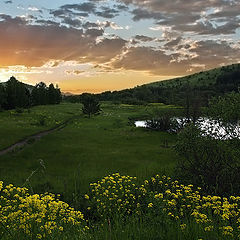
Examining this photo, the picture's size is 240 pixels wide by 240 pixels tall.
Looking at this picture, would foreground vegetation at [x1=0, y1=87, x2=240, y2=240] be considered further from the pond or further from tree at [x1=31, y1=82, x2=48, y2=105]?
tree at [x1=31, y1=82, x2=48, y2=105]

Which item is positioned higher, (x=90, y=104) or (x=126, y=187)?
(x=90, y=104)

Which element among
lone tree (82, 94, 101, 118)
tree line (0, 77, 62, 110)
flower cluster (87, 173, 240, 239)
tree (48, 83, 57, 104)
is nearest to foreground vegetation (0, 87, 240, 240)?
flower cluster (87, 173, 240, 239)

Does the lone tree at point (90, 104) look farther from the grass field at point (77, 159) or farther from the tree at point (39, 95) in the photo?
the tree at point (39, 95)

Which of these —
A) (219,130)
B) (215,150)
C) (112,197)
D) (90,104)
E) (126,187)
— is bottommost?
(112,197)

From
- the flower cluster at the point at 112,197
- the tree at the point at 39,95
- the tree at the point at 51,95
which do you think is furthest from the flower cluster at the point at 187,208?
the tree at the point at 51,95

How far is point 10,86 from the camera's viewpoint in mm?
109562

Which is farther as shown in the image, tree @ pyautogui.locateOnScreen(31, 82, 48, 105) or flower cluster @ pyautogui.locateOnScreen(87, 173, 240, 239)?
tree @ pyautogui.locateOnScreen(31, 82, 48, 105)

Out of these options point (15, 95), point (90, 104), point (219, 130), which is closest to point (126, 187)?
point (219, 130)

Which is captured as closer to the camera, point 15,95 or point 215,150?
point 215,150

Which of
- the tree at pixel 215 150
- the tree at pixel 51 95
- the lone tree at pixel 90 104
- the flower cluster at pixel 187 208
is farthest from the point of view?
the tree at pixel 51 95

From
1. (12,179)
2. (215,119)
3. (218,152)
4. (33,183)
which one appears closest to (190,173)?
(218,152)

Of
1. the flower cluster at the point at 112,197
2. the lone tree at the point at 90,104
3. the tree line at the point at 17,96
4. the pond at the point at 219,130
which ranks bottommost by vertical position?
the flower cluster at the point at 112,197

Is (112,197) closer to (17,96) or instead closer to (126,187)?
(126,187)

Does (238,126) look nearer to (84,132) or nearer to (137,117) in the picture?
(84,132)
